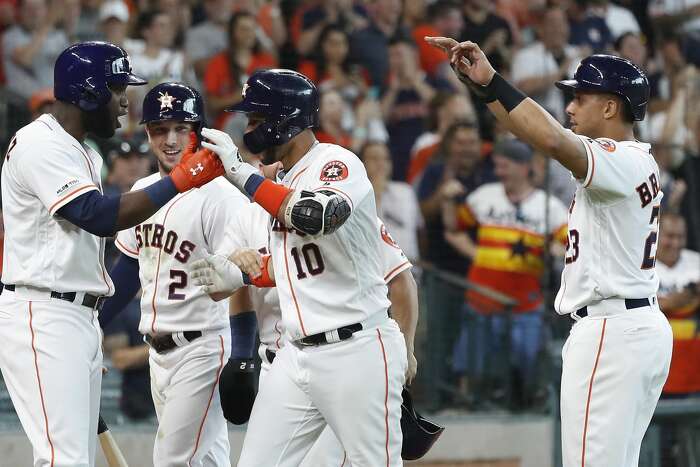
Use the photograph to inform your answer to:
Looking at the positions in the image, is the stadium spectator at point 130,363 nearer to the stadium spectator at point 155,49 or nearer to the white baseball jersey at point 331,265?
the stadium spectator at point 155,49

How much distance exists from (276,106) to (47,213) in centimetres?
95

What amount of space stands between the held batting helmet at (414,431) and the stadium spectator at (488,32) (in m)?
5.48

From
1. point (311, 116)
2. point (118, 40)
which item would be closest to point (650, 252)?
point (311, 116)

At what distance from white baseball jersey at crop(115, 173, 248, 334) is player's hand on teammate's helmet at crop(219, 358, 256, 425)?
11.2 inches

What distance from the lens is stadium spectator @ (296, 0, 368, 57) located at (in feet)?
30.6

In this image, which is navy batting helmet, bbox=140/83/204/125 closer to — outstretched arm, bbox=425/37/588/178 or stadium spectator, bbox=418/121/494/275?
outstretched arm, bbox=425/37/588/178

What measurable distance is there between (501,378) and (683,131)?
291cm

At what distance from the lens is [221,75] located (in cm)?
878

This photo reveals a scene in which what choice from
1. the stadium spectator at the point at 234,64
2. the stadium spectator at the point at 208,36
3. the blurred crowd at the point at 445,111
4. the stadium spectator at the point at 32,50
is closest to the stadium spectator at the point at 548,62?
the blurred crowd at the point at 445,111

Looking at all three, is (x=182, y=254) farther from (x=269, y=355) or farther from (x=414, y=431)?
(x=414, y=431)

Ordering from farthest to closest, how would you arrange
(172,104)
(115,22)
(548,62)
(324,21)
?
(548,62) < (324,21) < (115,22) < (172,104)

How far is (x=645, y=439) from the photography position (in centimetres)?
761

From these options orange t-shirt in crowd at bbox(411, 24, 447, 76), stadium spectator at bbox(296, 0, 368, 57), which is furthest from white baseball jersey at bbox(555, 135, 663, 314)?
orange t-shirt in crowd at bbox(411, 24, 447, 76)

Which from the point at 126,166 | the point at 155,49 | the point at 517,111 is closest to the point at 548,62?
the point at 155,49
